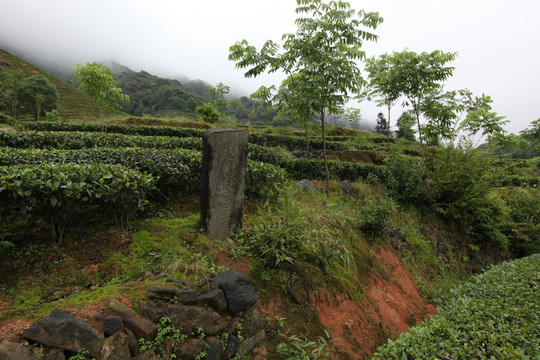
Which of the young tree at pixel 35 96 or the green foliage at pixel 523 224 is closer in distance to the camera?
the green foliage at pixel 523 224

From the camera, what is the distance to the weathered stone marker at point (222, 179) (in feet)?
12.0

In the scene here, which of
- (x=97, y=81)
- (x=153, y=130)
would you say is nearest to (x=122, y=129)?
(x=153, y=130)

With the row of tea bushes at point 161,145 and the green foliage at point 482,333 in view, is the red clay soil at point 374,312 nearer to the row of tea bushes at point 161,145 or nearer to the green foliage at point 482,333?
the green foliage at point 482,333

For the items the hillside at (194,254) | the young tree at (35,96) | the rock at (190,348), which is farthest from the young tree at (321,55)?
the young tree at (35,96)

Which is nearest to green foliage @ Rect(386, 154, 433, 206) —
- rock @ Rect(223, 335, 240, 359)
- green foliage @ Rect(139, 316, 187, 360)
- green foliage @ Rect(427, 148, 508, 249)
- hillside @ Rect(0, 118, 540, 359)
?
green foliage @ Rect(427, 148, 508, 249)

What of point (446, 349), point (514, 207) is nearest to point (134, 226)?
point (446, 349)

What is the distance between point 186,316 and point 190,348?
0.85 feet

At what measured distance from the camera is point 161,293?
7.80 ft

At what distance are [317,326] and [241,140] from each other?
282cm

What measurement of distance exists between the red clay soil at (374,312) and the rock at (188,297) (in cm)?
171

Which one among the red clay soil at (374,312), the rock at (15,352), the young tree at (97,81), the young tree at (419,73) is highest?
the young tree at (419,73)

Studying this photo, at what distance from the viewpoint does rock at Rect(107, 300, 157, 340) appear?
2.01 m

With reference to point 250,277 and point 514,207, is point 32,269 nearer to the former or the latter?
point 250,277

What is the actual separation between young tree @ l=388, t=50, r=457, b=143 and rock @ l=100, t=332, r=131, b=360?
11.7 meters
